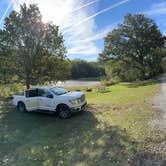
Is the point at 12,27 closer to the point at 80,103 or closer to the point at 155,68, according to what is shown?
the point at 80,103

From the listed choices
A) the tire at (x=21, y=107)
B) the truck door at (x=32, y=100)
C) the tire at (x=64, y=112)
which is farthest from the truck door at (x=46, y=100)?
the tire at (x=21, y=107)

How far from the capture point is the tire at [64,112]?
1093 cm

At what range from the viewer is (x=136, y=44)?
1539 inches

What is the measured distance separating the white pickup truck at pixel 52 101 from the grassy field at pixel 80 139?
1.59 feet

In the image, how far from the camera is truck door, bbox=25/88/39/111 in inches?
483

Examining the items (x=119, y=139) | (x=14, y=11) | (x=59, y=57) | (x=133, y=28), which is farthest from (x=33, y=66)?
(x=133, y=28)

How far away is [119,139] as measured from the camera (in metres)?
7.09

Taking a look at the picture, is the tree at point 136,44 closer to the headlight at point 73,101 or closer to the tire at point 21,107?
the tire at point 21,107

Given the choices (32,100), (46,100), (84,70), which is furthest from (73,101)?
(84,70)

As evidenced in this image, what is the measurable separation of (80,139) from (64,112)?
11.5 feet

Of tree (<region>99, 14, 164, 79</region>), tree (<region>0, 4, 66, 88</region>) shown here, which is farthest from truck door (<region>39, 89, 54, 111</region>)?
tree (<region>99, 14, 164, 79</region>)

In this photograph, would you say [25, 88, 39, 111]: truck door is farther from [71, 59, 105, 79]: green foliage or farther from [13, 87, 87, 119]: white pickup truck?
[71, 59, 105, 79]: green foliage

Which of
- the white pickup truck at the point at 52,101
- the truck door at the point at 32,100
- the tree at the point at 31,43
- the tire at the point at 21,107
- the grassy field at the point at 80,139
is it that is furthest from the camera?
the tree at the point at 31,43

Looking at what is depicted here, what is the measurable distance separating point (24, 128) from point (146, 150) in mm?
6182
